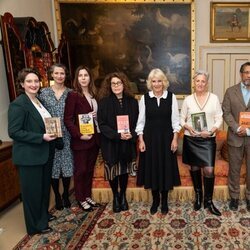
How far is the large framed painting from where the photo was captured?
598cm

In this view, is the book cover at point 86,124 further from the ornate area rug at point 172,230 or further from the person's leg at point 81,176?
the ornate area rug at point 172,230

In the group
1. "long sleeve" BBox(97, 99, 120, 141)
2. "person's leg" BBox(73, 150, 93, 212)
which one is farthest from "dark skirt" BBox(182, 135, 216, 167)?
"person's leg" BBox(73, 150, 93, 212)

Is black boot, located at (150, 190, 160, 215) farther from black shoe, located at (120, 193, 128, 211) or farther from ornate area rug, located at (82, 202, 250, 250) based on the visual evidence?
black shoe, located at (120, 193, 128, 211)

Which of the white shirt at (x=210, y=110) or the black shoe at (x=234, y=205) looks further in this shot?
the black shoe at (x=234, y=205)

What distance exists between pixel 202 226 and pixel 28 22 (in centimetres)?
365

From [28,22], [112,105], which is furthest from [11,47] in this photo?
[112,105]

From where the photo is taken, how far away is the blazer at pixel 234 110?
3.21m

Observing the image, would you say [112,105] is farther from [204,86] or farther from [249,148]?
[249,148]

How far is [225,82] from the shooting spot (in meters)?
6.39

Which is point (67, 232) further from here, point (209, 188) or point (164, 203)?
point (209, 188)

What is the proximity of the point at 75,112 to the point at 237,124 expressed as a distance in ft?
6.27

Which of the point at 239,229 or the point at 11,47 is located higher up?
the point at 11,47

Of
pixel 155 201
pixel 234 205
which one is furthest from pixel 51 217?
pixel 234 205

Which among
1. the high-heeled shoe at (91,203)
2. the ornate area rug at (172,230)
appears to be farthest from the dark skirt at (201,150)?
the high-heeled shoe at (91,203)
